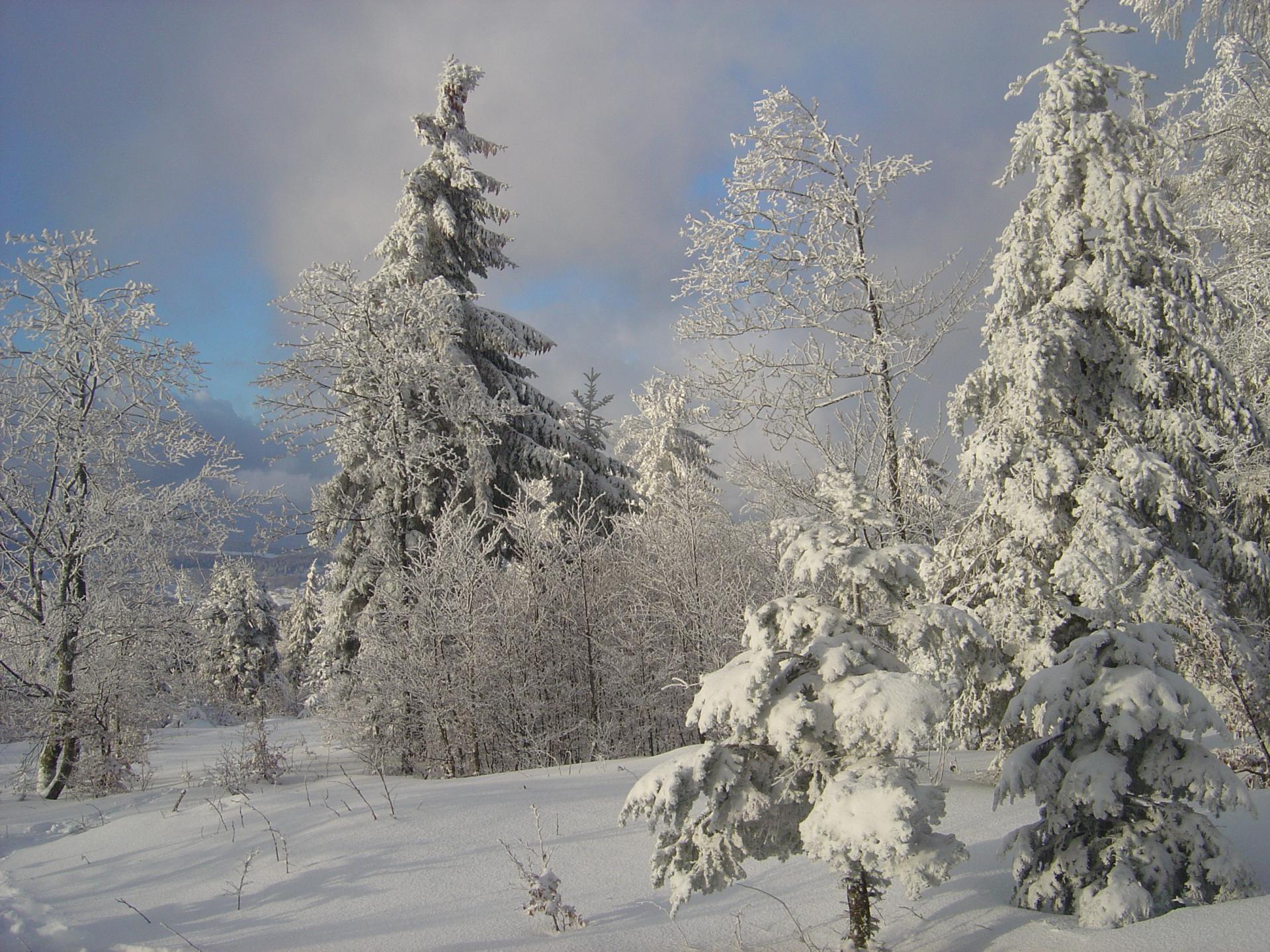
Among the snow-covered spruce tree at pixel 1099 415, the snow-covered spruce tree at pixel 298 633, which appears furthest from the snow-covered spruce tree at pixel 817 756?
the snow-covered spruce tree at pixel 298 633

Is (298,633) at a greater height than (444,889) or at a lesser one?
greater

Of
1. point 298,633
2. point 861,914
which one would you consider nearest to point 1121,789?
point 861,914

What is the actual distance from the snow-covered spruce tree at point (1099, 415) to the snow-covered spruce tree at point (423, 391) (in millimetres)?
11221

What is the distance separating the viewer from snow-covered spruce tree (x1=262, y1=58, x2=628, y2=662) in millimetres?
15945

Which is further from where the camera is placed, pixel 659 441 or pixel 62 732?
pixel 659 441

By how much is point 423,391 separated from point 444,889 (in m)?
12.5

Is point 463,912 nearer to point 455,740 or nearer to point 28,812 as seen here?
point 28,812

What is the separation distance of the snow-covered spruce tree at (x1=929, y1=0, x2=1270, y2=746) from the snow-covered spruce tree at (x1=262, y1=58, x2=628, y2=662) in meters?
11.2

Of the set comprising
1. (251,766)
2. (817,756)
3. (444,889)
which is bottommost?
(444,889)

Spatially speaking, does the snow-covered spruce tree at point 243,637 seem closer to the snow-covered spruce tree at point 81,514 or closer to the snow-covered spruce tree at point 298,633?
the snow-covered spruce tree at point 298,633

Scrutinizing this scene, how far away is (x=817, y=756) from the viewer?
423cm

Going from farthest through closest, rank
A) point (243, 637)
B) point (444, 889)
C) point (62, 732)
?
1. point (243, 637)
2. point (62, 732)
3. point (444, 889)

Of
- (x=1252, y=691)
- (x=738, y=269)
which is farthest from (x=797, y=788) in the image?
(x=738, y=269)

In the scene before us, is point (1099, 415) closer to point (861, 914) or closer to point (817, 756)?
point (817, 756)
